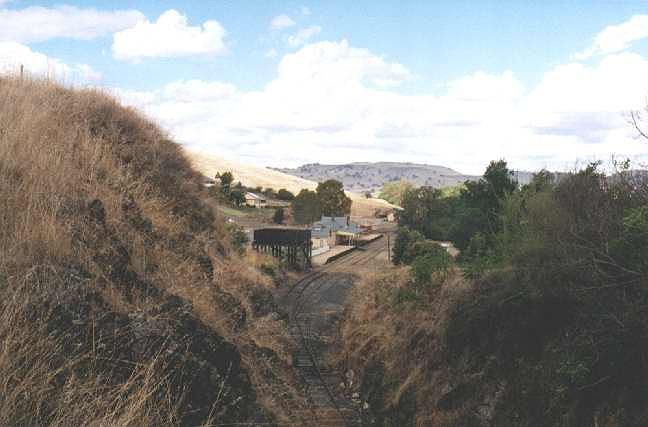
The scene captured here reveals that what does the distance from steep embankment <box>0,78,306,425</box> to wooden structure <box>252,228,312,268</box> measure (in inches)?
1440

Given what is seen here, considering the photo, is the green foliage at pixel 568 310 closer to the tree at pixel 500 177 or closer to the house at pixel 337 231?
the tree at pixel 500 177

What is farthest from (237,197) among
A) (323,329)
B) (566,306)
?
(566,306)

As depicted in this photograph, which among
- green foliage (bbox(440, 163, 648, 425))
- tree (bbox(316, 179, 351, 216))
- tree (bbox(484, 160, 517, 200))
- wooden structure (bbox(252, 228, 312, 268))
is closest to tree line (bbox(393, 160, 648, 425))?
green foliage (bbox(440, 163, 648, 425))

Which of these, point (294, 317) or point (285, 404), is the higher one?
point (285, 404)

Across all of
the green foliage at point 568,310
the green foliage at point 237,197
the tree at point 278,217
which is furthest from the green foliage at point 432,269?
the green foliage at point 237,197

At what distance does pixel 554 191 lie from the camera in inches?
694

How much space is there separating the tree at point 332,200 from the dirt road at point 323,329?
42193mm

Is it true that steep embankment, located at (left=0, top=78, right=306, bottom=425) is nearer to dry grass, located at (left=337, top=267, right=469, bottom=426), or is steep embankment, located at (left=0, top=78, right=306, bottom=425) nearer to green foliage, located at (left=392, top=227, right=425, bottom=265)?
dry grass, located at (left=337, top=267, right=469, bottom=426)

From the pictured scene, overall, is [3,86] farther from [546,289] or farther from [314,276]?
[314,276]

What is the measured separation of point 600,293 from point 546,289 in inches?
85.9

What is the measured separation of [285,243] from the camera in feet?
172

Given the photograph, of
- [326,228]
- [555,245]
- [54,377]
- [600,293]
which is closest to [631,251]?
[600,293]

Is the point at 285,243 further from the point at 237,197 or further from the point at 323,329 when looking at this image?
the point at 237,197

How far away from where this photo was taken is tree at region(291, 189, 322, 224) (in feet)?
311
